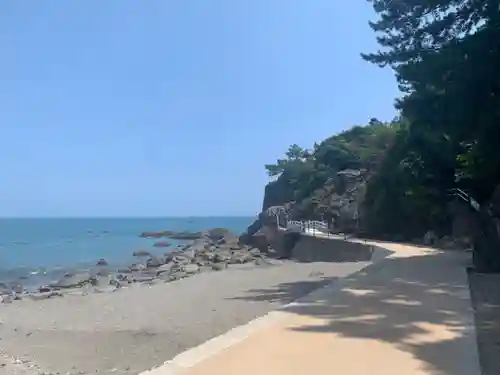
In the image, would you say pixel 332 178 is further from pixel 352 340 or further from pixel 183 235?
pixel 352 340

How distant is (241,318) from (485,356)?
18.2 ft

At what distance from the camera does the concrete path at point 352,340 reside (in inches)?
209

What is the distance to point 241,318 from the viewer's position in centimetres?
1099

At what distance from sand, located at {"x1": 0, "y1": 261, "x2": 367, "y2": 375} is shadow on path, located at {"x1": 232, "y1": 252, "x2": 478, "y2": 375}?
2077mm

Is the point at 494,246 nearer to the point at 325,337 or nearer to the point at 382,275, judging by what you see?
the point at 382,275

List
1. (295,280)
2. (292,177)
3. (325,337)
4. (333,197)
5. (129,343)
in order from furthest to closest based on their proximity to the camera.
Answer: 1. (292,177)
2. (333,197)
3. (295,280)
4. (129,343)
5. (325,337)

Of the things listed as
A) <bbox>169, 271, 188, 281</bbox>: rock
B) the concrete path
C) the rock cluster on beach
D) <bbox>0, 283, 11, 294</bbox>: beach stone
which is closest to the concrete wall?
the rock cluster on beach

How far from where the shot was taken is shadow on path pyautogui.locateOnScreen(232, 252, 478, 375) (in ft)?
19.6

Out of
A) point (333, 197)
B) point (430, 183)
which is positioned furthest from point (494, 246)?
point (333, 197)

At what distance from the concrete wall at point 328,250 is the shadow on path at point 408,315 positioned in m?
14.2

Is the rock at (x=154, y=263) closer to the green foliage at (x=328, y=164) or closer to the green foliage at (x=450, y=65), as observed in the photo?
the green foliage at (x=328, y=164)

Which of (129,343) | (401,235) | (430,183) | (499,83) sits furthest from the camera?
(401,235)

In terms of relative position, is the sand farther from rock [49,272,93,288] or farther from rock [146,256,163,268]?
rock [146,256,163,268]

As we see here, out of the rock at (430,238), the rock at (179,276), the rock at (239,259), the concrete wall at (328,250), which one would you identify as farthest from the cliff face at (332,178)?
the rock at (179,276)
